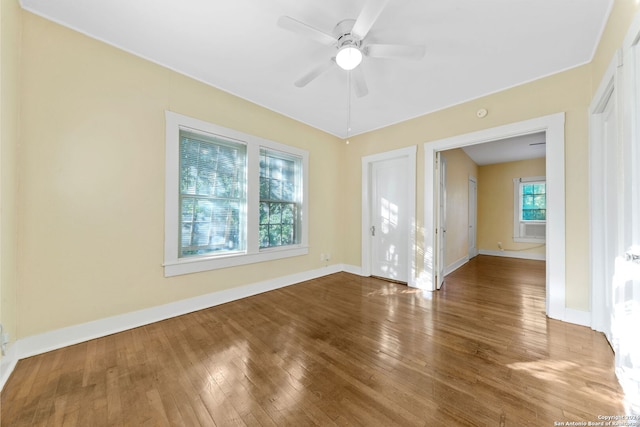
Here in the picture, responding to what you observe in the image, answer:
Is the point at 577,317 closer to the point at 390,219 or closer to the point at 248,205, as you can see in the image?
the point at 390,219

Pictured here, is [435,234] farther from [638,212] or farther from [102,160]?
[102,160]

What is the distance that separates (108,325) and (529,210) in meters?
8.78

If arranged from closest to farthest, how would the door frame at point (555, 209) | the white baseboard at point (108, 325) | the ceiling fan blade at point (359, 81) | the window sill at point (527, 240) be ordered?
the white baseboard at point (108, 325) → the ceiling fan blade at point (359, 81) → the door frame at point (555, 209) → the window sill at point (527, 240)

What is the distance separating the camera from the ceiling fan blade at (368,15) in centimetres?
146

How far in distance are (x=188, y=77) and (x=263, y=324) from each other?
298 cm

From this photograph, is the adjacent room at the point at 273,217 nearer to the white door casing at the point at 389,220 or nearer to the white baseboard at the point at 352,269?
the white door casing at the point at 389,220

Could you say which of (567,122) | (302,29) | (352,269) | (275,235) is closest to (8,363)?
(275,235)

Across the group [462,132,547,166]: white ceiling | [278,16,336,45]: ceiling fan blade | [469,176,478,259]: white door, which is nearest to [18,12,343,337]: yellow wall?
[278,16,336,45]: ceiling fan blade

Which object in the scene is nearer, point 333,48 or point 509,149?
point 333,48

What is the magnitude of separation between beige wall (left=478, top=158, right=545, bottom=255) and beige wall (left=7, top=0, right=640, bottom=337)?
182 inches

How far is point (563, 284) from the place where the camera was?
251 centimetres

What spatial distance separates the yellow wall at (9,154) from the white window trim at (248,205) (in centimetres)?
101

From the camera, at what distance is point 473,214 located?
21.3ft

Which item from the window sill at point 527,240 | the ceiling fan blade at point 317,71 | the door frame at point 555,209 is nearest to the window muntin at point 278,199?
the ceiling fan blade at point 317,71
